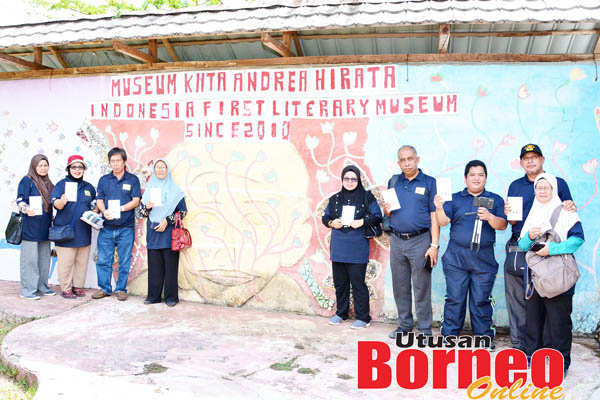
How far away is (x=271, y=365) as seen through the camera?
4.27 metres

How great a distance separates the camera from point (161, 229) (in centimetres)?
600

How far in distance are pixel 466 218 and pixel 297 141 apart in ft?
7.35

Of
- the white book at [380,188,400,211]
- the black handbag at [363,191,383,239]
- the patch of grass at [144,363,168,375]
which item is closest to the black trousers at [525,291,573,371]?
the white book at [380,188,400,211]

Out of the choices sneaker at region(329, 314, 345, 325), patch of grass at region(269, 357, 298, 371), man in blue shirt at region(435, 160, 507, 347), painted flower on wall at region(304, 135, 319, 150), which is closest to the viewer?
patch of grass at region(269, 357, 298, 371)

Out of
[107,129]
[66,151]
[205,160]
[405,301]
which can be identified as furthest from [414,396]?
[66,151]

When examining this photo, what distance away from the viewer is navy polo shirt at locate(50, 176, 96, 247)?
626 cm

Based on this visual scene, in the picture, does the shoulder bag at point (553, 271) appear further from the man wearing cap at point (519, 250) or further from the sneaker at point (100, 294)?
the sneaker at point (100, 294)

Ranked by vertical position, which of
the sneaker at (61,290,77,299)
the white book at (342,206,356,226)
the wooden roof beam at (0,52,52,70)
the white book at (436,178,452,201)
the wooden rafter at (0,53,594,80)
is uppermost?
the wooden roof beam at (0,52,52,70)

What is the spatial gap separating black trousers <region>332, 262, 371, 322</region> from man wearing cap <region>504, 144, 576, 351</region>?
1476 millimetres

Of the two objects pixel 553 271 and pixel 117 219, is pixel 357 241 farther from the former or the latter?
pixel 117 219

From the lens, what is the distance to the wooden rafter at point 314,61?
5316 mm

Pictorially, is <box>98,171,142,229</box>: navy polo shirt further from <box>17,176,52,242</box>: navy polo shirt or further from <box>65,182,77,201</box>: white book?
<box>17,176,52,242</box>: navy polo shirt

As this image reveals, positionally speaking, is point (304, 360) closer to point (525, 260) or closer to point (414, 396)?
point (414, 396)

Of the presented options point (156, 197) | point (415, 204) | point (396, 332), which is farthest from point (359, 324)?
point (156, 197)
